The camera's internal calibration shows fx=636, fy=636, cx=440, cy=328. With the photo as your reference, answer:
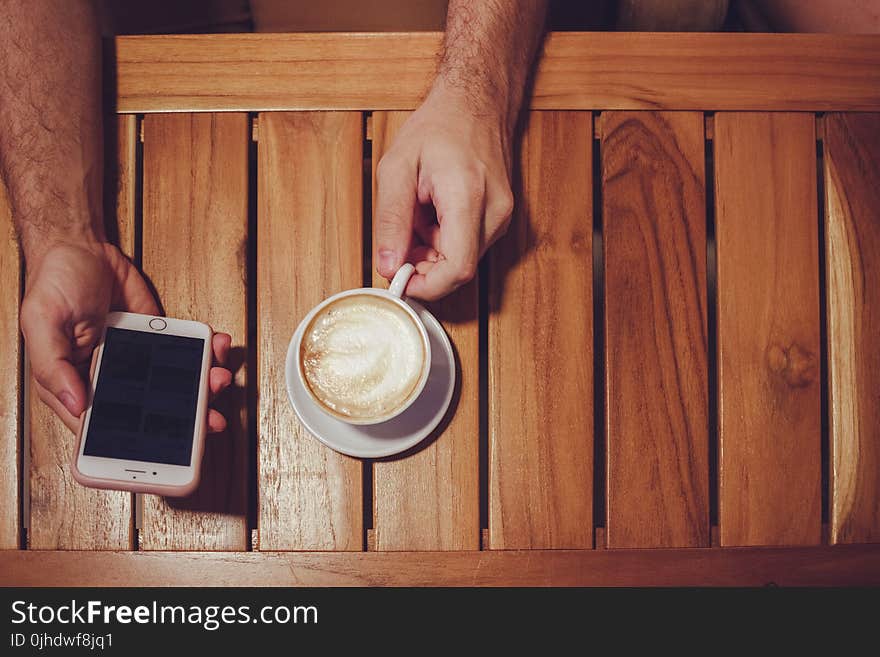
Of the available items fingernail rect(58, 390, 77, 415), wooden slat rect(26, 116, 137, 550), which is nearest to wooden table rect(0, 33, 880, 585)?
wooden slat rect(26, 116, 137, 550)

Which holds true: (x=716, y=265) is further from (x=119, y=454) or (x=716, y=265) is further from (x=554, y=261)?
(x=119, y=454)

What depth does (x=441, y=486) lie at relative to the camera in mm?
925

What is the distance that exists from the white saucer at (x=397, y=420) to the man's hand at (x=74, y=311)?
12 cm

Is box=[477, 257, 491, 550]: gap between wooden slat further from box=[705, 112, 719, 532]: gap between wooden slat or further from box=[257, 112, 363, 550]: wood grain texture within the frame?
box=[705, 112, 719, 532]: gap between wooden slat

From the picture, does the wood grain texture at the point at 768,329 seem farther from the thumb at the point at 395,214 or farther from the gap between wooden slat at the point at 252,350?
the gap between wooden slat at the point at 252,350

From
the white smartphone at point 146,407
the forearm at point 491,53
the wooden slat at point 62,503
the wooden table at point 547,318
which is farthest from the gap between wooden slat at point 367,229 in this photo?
the wooden slat at point 62,503

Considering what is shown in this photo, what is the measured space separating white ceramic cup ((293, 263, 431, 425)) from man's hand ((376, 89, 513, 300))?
Result: 1.2 inches

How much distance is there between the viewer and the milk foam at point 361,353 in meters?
0.84

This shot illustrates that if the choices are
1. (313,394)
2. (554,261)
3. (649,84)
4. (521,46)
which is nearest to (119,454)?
(313,394)

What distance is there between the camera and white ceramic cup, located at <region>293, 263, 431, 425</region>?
795 mm

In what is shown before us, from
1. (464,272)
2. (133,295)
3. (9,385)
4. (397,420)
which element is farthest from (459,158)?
(9,385)

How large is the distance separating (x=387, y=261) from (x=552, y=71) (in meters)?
0.39

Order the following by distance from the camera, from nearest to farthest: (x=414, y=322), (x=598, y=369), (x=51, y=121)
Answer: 1. (x=414, y=322)
2. (x=51, y=121)
3. (x=598, y=369)

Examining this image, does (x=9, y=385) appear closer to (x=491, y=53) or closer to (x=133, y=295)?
(x=133, y=295)
